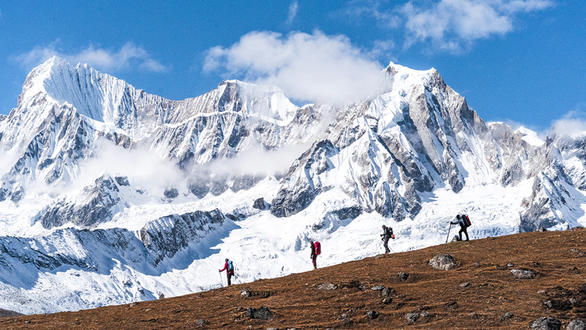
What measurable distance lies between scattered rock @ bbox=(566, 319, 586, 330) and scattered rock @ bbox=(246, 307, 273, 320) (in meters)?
16.8

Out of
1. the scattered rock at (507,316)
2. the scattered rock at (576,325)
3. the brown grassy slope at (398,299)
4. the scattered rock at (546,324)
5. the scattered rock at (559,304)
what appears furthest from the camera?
the brown grassy slope at (398,299)

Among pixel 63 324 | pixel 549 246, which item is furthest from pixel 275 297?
pixel 549 246

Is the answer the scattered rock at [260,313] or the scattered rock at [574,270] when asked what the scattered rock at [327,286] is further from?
the scattered rock at [574,270]

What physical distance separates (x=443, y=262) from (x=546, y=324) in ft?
46.1

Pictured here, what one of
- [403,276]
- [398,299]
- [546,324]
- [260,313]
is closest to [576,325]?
[546,324]

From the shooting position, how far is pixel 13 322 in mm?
52406

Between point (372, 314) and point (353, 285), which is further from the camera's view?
point (353, 285)

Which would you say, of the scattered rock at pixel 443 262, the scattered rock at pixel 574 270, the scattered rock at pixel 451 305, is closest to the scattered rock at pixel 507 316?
the scattered rock at pixel 451 305

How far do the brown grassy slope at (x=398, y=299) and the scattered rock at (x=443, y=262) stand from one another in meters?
0.57

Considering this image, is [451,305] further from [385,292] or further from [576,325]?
[576,325]

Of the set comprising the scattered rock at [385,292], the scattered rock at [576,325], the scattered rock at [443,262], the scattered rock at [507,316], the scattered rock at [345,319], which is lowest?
the scattered rock at [576,325]

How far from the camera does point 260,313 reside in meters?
44.2

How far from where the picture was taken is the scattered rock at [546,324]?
37.7 m

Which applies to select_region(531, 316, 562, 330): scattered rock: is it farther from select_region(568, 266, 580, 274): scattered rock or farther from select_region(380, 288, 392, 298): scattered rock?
select_region(380, 288, 392, 298): scattered rock
